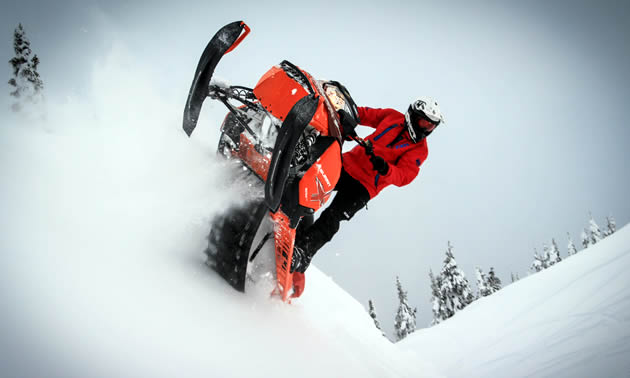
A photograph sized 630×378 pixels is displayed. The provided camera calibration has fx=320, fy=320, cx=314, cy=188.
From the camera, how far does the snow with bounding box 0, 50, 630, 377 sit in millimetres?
1915

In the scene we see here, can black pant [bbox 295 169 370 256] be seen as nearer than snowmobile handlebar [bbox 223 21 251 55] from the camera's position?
No

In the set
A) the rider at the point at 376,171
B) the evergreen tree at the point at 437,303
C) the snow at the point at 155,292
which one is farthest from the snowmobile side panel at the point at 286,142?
the evergreen tree at the point at 437,303

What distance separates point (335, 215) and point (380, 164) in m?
0.98

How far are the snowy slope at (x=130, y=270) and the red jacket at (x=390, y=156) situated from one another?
5.92 feet

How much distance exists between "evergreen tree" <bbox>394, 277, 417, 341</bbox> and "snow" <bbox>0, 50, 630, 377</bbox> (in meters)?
24.1

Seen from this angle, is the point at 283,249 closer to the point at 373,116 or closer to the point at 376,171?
the point at 376,171

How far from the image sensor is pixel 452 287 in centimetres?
2364

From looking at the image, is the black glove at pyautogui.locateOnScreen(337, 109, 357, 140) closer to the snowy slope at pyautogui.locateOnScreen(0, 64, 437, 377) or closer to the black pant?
the black pant

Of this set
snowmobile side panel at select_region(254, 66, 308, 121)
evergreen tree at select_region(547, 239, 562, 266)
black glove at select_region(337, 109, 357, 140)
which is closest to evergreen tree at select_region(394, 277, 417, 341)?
black glove at select_region(337, 109, 357, 140)

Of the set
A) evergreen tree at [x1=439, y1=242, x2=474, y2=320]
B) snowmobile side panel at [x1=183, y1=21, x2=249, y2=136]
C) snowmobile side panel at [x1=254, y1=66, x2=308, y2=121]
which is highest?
snowmobile side panel at [x1=183, y1=21, x2=249, y2=136]

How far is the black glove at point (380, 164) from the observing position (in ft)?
12.2

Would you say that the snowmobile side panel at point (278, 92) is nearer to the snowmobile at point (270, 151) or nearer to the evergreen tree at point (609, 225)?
the snowmobile at point (270, 151)

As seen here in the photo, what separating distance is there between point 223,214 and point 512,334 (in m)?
5.02

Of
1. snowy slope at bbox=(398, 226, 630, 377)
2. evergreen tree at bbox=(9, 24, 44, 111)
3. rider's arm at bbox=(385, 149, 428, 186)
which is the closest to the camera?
snowy slope at bbox=(398, 226, 630, 377)
